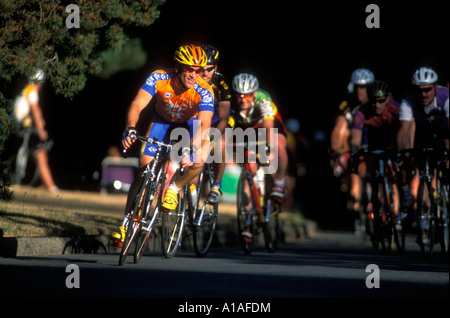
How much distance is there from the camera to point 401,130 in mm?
11555

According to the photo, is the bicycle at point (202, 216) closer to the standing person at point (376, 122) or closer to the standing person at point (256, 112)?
the standing person at point (256, 112)

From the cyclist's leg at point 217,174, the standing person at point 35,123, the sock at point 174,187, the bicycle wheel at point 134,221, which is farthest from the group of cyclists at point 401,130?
the standing person at point 35,123

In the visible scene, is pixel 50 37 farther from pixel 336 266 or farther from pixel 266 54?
pixel 266 54

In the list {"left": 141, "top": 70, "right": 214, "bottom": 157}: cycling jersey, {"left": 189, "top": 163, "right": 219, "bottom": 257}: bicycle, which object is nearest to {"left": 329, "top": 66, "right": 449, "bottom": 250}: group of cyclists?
{"left": 189, "top": 163, "right": 219, "bottom": 257}: bicycle

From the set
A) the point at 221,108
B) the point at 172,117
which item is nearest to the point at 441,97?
the point at 221,108

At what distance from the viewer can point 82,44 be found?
33.5ft

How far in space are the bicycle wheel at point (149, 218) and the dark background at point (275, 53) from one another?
12885mm

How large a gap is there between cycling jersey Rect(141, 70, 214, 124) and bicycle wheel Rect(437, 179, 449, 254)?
324 cm

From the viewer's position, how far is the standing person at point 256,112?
11547 millimetres

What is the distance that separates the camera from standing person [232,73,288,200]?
11547 mm

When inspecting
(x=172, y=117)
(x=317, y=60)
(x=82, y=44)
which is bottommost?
(x=172, y=117)

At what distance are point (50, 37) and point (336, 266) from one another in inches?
153

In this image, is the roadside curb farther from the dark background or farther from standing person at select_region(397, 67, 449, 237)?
the dark background
